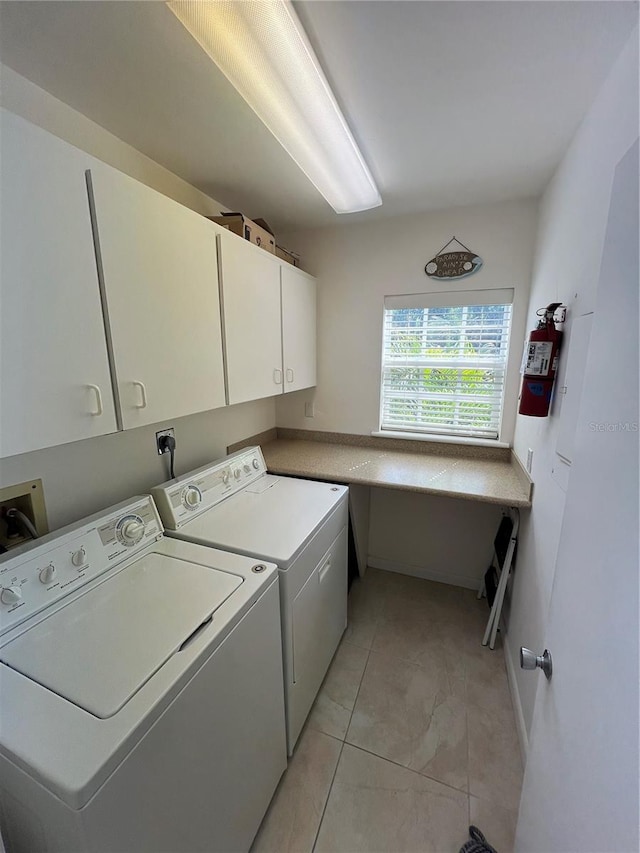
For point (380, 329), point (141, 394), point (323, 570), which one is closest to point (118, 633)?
point (141, 394)

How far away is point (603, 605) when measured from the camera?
0.58 meters

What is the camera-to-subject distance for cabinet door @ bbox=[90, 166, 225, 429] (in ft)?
3.37

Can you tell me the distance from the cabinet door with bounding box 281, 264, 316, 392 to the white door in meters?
A: 1.62

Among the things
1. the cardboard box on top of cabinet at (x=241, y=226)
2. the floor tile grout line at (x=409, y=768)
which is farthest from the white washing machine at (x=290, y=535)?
the cardboard box on top of cabinet at (x=241, y=226)

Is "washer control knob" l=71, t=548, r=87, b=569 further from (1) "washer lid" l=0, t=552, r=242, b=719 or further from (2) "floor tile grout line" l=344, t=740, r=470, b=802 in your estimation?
(2) "floor tile grout line" l=344, t=740, r=470, b=802

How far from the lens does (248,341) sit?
1.71 m

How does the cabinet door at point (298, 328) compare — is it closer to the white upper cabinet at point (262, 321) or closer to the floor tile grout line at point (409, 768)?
the white upper cabinet at point (262, 321)

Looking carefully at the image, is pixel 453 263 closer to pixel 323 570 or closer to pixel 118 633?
pixel 323 570

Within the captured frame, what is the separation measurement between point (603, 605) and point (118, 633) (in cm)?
112

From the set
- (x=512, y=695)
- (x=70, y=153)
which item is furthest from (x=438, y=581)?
(x=70, y=153)

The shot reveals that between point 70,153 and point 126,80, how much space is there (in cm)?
43

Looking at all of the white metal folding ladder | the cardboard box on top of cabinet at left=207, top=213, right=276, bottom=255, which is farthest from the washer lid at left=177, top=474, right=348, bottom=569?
the cardboard box on top of cabinet at left=207, top=213, right=276, bottom=255

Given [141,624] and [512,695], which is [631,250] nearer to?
[141,624]

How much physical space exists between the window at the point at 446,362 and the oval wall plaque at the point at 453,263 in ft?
0.40
